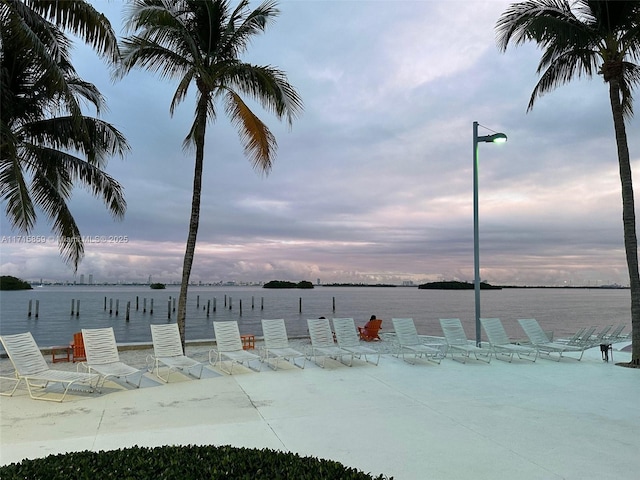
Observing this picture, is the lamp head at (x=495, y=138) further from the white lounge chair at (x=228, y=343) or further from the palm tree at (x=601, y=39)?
the white lounge chair at (x=228, y=343)

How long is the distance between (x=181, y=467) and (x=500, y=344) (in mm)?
9082

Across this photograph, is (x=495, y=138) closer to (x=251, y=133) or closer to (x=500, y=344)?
(x=500, y=344)

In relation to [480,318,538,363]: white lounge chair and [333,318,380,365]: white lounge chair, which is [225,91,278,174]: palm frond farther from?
[480,318,538,363]: white lounge chair

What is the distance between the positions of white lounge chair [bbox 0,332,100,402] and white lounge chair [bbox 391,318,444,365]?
6017 mm

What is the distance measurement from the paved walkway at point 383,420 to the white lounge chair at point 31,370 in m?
0.25

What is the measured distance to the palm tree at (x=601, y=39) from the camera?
955 cm

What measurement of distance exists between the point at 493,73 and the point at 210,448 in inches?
492

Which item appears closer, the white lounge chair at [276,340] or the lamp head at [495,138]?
the white lounge chair at [276,340]

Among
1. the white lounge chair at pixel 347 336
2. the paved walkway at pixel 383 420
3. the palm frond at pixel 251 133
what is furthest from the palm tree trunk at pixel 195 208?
the white lounge chair at pixel 347 336

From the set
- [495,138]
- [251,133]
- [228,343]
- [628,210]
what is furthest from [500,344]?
[251,133]

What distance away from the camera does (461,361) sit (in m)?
9.85

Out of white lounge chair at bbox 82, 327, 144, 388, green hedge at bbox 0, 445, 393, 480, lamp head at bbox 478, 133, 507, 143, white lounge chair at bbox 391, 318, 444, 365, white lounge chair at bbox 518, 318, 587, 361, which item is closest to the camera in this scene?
green hedge at bbox 0, 445, 393, 480

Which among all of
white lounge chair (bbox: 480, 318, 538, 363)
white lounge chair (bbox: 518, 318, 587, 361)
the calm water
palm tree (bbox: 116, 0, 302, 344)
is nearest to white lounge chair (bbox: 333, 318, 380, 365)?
white lounge chair (bbox: 480, 318, 538, 363)

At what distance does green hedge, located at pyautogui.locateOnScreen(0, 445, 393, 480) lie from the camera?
2.64 meters
